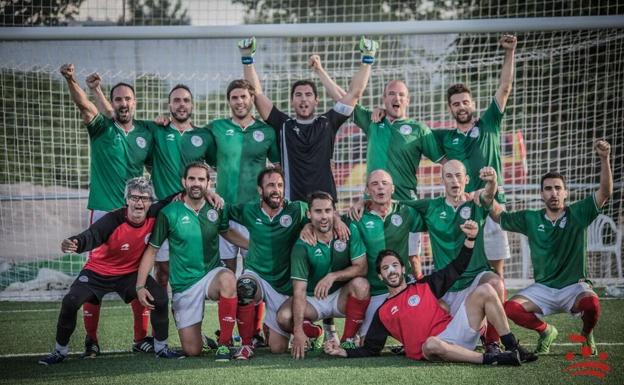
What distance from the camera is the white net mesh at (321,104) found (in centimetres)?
973

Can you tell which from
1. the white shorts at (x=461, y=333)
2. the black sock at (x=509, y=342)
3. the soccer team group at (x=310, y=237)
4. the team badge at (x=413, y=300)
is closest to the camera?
the black sock at (x=509, y=342)

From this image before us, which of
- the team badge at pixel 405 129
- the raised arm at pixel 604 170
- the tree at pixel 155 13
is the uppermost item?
the tree at pixel 155 13

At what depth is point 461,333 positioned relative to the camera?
16.4 ft

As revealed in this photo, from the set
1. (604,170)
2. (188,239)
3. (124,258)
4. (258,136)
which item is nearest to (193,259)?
(188,239)

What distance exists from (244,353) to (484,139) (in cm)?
262

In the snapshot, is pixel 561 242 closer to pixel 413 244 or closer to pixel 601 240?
pixel 413 244

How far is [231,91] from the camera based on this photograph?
6.20 m

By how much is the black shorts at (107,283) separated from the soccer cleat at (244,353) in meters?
0.91

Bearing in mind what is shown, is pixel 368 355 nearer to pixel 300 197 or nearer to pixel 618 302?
pixel 300 197

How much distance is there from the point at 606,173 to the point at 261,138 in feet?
8.83

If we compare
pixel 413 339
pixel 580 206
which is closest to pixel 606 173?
pixel 580 206

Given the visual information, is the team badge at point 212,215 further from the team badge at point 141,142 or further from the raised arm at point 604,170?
the raised arm at point 604,170

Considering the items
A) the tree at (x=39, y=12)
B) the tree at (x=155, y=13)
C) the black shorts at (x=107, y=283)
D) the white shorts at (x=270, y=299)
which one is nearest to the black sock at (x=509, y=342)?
the white shorts at (x=270, y=299)

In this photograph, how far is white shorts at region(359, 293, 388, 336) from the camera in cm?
562
